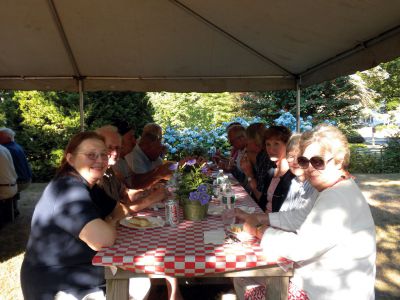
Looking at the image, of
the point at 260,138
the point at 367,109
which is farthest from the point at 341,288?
the point at 367,109

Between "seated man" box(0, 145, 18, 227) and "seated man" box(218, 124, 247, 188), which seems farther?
"seated man" box(218, 124, 247, 188)

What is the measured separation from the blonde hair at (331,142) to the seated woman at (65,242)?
100cm

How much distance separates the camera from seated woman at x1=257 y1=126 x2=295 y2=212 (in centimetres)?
271

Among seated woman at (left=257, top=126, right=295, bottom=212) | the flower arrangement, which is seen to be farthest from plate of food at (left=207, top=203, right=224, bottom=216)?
seated woman at (left=257, top=126, right=295, bottom=212)

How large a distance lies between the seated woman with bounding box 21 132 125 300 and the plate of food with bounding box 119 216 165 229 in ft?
0.85

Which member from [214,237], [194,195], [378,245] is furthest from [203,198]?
[378,245]

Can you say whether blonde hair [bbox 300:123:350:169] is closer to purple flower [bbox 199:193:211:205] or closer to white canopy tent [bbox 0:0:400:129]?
purple flower [bbox 199:193:211:205]

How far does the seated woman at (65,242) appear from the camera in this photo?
1678mm

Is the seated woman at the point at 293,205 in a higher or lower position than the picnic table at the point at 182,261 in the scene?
higher

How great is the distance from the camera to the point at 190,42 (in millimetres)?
3855

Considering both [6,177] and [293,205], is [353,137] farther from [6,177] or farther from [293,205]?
[293,205]

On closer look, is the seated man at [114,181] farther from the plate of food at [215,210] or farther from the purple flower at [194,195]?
the purple flower at [194,195]

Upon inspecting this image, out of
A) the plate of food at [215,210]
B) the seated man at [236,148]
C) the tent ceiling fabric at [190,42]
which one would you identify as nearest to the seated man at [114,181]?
the plate of food at [215,210]

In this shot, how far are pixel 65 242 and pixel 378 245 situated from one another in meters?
3.53
